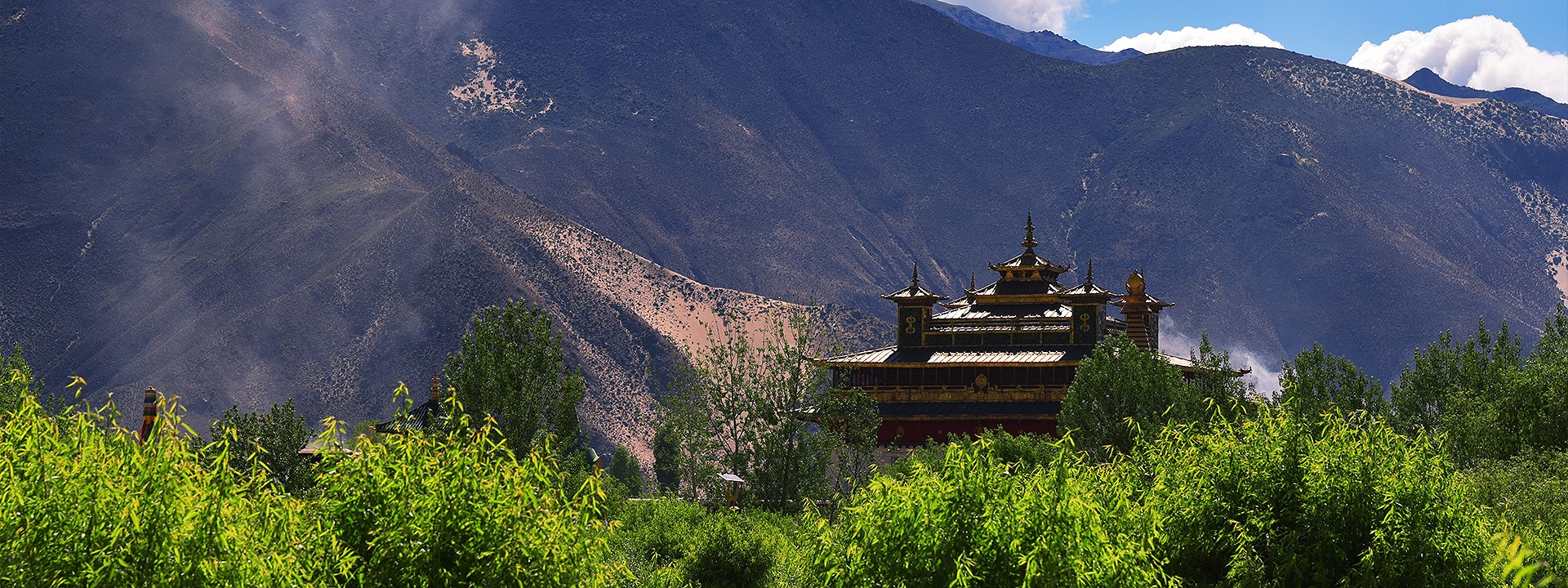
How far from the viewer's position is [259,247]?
128 metres

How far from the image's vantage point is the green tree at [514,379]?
34.5 metres

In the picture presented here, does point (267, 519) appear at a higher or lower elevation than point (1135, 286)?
lower

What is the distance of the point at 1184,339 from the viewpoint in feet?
552

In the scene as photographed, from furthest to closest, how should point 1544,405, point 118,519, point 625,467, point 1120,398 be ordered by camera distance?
point 625,467 < point 1120,398 < point 1544,405 < point 118,519

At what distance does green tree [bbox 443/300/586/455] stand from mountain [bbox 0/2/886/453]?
58060 millimetres

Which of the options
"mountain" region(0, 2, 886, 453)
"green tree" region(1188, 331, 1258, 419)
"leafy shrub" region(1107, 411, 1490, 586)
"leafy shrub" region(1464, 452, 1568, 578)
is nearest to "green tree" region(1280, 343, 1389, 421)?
"green tree" region(1188, 331, 1258, 419)

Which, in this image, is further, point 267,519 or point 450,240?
point 450,240

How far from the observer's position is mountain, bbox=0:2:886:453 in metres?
111

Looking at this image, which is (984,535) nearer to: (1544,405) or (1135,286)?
(1544,405)

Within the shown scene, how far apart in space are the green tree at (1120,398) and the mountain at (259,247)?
5385cm

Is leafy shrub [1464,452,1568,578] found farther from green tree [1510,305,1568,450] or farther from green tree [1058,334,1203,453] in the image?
green tree [1058,334,1203,453]

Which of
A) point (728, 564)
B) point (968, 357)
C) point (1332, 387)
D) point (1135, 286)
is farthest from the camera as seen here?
point (1135, 286)

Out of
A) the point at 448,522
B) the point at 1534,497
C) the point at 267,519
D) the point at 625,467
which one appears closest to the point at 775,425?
the point at 1534,497

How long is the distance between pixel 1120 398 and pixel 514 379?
619 inches
